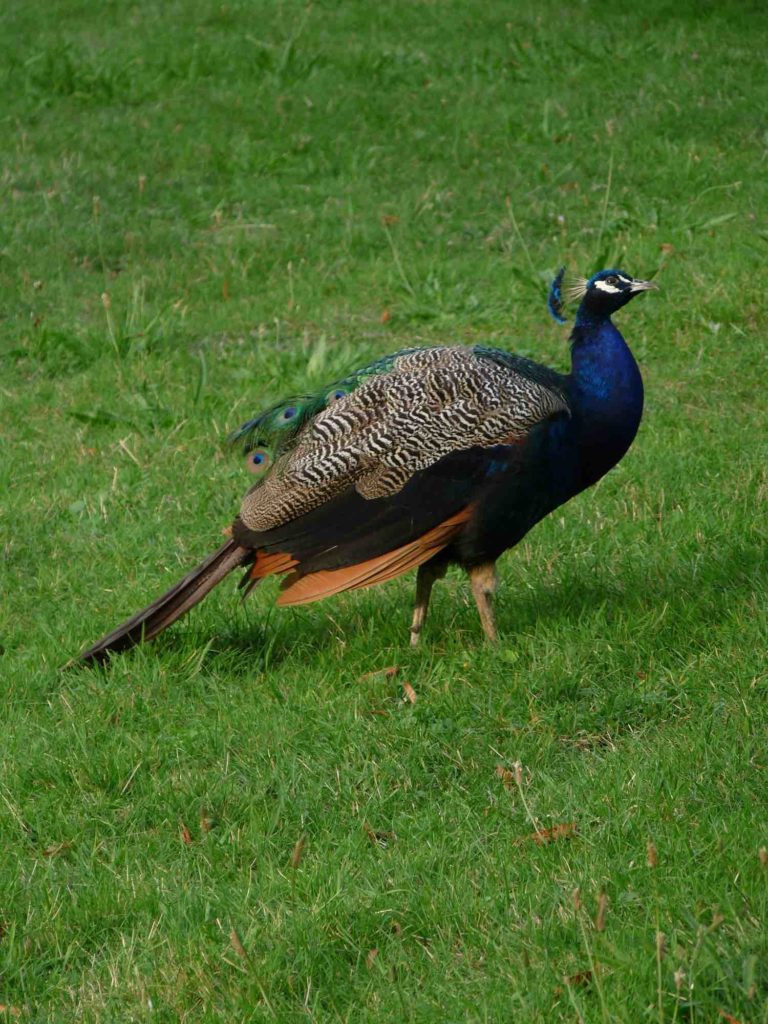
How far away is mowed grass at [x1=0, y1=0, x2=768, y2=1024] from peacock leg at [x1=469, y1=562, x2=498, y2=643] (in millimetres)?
129

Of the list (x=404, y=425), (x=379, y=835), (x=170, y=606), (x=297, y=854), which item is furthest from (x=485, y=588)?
(x=297, y=854)

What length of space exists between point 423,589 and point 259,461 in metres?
0.78

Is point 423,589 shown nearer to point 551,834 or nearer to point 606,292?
point 606,292

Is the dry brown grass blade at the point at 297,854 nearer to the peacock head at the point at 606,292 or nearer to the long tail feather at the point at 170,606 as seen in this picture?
the long tail feather at the point at 170,606

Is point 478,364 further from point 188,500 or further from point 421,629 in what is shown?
point 188,500

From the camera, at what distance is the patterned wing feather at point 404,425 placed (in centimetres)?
482

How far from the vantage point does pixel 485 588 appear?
498cm

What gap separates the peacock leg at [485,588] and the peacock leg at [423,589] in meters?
0.13

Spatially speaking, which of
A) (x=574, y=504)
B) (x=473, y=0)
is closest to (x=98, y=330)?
(x=574, y=504)

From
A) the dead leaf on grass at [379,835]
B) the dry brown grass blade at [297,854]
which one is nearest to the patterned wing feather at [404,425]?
the dead leaf on grass at [379,835]

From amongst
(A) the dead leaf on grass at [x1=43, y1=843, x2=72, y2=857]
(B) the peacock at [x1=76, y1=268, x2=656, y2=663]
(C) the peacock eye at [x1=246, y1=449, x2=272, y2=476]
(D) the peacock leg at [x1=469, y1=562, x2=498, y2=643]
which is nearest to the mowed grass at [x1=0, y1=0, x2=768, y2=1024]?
(A) the dead leaf on grass at [x1=43, y1=843, x2=72, y2=857]

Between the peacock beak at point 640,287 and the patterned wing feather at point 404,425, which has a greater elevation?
the peacock beak at point 640,287

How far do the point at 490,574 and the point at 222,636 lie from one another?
3.19 ft

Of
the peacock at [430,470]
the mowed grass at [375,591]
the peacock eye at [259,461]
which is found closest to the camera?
the mowed grass at [375,591]
